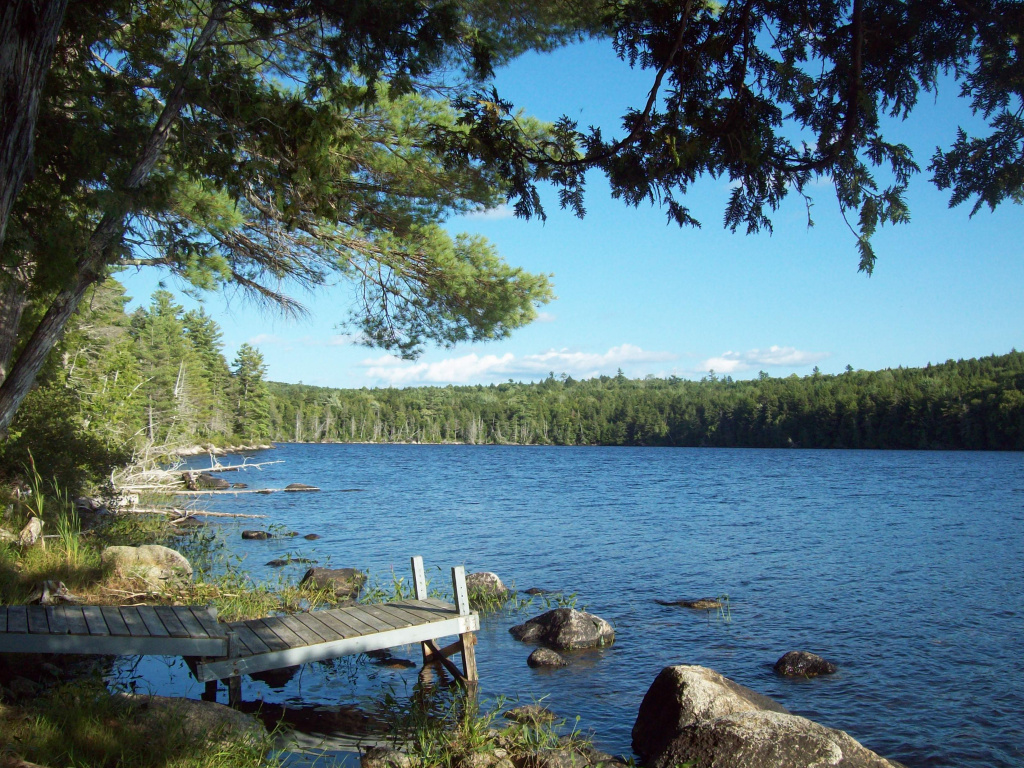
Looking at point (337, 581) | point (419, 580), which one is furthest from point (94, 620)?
point (337, 581)

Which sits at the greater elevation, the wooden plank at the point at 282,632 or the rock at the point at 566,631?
the wooden plank at the point at 282,632

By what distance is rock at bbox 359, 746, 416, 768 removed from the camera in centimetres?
536

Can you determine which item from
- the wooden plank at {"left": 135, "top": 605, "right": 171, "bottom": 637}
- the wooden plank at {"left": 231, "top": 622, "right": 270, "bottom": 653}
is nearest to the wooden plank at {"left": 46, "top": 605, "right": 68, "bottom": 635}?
the wooden plank at {"left": 135, "top": 605, "right": 171, "bottom": 637}

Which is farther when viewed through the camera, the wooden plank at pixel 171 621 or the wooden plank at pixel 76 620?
the wooden plank at pixel 171 621

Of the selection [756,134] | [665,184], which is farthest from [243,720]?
[756,134]

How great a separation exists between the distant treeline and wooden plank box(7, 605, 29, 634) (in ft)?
250

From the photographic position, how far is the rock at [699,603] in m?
12.5

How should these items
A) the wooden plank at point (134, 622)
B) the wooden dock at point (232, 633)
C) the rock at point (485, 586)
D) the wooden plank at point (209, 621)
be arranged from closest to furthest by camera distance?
1. the wooden dock at point (232, 633)
2. the wooden plank at point (134, 622)
3. the wooden plank at point (209, 621)
4. the rock at point (485, 586)

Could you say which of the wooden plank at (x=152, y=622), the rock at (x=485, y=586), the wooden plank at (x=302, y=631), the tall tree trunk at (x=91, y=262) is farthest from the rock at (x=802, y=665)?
the tall tree trunk at (x=91, y=262)

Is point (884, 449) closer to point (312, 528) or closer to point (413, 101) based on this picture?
point (312, 528)

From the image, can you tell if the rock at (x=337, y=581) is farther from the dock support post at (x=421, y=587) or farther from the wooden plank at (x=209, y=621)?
the wooden plank at (x=209, y=621)

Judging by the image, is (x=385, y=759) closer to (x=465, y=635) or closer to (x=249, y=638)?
(x=249, y=638)

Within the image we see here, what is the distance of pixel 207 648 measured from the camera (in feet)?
20.6

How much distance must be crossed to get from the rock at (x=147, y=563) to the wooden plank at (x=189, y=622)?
2.91m
